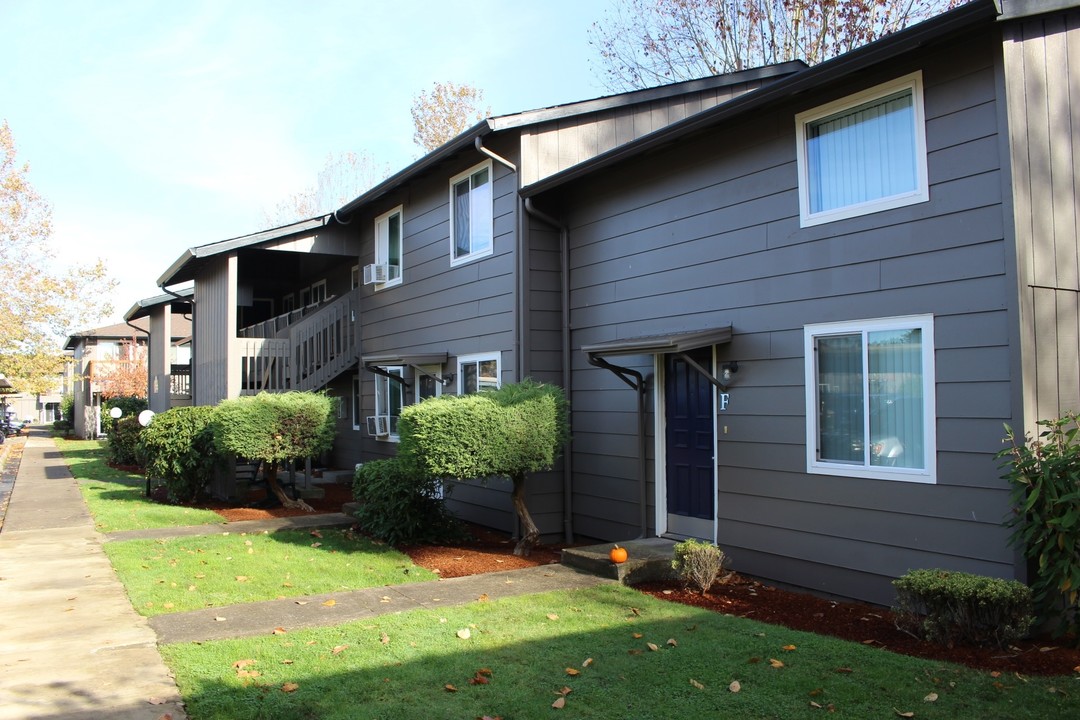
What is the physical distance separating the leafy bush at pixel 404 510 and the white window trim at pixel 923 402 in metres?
4.63

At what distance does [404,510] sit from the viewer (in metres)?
9.59

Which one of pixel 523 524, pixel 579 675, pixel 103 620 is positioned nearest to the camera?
pixel 579 675

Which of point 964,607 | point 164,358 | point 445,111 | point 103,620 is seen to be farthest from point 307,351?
point 445,111

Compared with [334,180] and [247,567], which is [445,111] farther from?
[247,567]

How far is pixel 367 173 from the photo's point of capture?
3328 cm

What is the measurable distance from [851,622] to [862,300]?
2606 millimetres

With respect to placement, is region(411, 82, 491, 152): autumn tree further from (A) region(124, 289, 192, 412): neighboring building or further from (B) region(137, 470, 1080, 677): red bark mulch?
(B) region(137, 470, 1080, 677): red bark mulch

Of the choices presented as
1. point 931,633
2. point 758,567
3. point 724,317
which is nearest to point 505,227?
point 724,317

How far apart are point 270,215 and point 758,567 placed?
3291 cm

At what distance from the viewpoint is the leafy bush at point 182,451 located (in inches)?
497

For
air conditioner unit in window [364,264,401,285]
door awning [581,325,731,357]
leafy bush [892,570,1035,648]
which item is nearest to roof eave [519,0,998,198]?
door awning [581,325,731,357]

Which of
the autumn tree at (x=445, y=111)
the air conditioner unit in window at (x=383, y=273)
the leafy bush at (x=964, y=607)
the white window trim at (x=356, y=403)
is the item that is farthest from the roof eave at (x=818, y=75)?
the autumn tree at (x=445, y=111)

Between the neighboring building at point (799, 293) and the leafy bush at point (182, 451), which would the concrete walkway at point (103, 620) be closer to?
the neighboring building at point (799, 293)

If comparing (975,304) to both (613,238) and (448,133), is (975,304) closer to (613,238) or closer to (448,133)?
(613,238)
